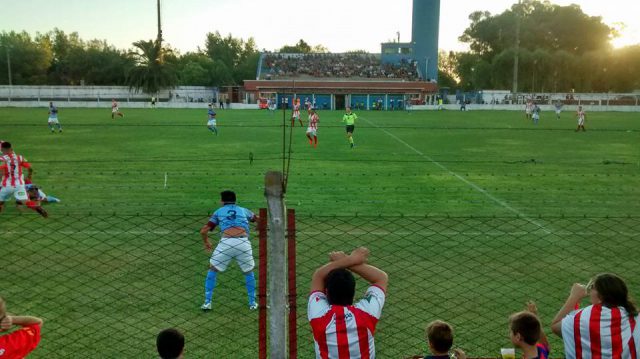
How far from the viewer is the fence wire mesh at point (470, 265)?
6848mm

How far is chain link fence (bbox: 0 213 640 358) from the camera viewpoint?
261 inches

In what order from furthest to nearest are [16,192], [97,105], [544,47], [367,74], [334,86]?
Answer: [544,47] < [367,74] < [334,86] < [97,105] < [16,192]

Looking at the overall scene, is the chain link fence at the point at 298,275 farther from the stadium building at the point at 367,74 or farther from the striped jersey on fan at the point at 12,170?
the stadium building at the point at 367,74

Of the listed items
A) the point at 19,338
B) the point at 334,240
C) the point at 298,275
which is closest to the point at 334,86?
the point at 334,240

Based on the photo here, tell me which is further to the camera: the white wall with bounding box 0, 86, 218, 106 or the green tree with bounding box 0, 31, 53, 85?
the green tree with bounding box 0, 31, 53, 85

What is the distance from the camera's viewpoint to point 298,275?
8672 mm

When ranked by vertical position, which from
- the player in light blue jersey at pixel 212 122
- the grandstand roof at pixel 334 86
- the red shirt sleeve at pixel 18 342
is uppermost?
the grandstand roof at pixel 334 86

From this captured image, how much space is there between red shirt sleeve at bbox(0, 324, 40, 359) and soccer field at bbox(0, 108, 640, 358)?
194 centimetres

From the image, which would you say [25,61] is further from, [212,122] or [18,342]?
[18,342]

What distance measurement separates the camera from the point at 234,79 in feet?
332

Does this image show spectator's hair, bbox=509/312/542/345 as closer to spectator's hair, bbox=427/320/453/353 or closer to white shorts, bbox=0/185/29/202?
spectator's hair, bbox=427/320/453/353

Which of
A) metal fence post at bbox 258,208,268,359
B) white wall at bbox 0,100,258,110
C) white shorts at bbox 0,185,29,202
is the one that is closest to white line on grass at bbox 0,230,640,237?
white shorts at bbox 0,185,29,202

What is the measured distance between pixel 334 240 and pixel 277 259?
21.4ft

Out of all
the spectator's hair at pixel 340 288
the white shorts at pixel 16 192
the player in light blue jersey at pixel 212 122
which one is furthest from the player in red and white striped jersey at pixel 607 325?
the player in light blue jersey at pixel 212 122
